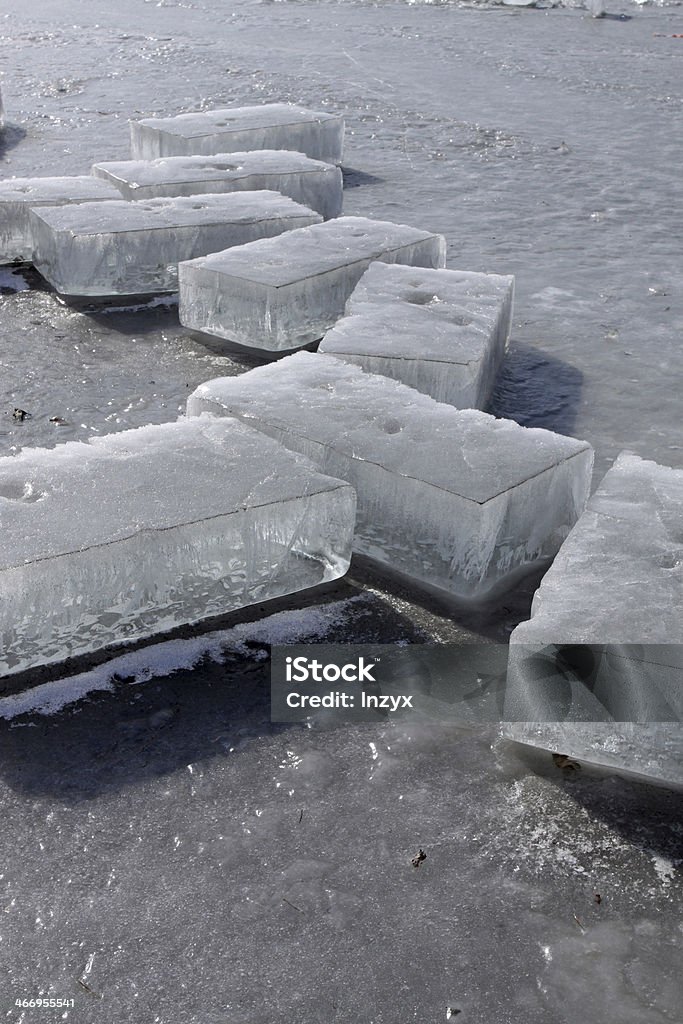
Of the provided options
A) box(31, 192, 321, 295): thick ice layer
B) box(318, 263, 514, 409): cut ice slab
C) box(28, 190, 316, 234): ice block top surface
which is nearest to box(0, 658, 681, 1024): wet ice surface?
box(318, 263, 514, 409): cut ice slab

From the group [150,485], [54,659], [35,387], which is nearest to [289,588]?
[150,485]

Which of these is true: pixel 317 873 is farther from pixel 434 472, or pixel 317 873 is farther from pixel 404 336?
pixel 404 336

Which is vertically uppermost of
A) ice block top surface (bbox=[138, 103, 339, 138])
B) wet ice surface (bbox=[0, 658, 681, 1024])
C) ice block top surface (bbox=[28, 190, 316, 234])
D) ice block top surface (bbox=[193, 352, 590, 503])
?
ice block top surface (bbox=[138, 103, 339, 138])

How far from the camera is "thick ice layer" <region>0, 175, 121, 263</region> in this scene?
17.5 feet

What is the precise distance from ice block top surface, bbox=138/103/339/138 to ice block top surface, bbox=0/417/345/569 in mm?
4164

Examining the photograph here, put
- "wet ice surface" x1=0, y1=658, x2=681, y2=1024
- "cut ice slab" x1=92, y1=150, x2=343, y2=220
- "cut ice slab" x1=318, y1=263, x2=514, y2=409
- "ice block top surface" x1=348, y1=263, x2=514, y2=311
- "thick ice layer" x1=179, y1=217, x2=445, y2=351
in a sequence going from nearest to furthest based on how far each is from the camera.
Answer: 1. "wet ice surface" x1=0, y1=658, x2=681, y2=1024
2. "cut ice slab" x1=318, y1=263, x2=514, y2=409
3. "ice block top surface" x1=348, y1=263, x2=514, y2=311
4. "thick ice layer" x1=179, y1=217, x2=445, y2=351
5. "cut ice slab" x1=92, y1=150, x2=343, y2=220

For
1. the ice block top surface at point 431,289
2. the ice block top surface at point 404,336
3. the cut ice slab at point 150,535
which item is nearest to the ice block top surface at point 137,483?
the cut ice slab at point 150,535

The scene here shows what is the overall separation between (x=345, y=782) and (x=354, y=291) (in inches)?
96.8

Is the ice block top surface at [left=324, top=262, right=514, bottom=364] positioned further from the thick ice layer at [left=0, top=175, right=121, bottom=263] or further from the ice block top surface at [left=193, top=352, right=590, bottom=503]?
the thick ice layer at [left=0, top=175, right=121, bottom=263]

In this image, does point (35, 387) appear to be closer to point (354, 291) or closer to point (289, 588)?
point (354, 291)

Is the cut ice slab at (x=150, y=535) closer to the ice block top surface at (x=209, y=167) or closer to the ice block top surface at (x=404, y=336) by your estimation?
the ice block top surface at (x=404, y=336)

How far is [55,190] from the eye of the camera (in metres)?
5.57

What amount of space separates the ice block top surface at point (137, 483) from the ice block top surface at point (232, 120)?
4164 millimetres

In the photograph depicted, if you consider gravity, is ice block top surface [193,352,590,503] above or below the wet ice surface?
above
